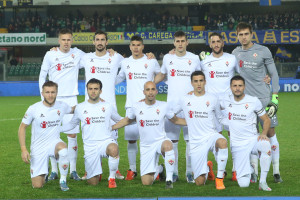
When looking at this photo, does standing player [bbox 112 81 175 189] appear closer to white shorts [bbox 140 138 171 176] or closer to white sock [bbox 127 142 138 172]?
white shorts [bbox 140 138 171 176]

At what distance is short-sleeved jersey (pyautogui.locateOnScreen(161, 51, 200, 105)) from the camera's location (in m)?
7.68

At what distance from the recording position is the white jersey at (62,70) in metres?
8.16

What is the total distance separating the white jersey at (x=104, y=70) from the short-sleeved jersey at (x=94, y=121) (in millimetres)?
729

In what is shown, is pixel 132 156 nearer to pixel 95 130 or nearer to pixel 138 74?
pixel 95 130

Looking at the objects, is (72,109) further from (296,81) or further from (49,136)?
(296,81)

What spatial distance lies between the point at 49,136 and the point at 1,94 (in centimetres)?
2018

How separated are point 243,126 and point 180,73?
1.26m

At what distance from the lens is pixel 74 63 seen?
822 cm

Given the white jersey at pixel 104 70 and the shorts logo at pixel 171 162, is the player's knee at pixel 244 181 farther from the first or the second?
the white jersey at pixel 104 70

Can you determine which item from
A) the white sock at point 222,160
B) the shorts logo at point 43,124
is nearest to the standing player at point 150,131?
the white sock at point 222,160

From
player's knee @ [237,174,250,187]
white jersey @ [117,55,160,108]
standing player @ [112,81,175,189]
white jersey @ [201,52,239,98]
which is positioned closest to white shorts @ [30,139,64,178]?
standing player @ [112,81,175,189]

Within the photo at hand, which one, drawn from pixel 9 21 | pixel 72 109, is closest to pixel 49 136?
pixel 72 109

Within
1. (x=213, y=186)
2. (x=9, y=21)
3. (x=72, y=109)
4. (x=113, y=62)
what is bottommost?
(x=213, y=186)

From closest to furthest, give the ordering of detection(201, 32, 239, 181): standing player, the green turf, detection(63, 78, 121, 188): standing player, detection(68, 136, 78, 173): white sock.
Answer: the green turf → detection(63, 78, 121, 188): standing player → detection(201, 32, 239, 181): standing player → detection(68, 136, 78, 173): white sock
